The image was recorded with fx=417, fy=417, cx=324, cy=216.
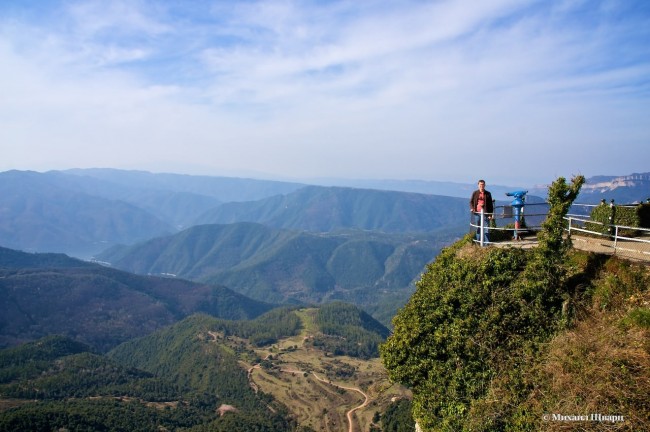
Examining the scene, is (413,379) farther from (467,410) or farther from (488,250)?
(488,250)

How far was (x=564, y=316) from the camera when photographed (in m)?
12.6

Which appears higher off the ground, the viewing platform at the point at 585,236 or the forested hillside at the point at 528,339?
the viewing platform at the point at 585,236

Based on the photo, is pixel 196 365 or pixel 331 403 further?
pixel 196 365

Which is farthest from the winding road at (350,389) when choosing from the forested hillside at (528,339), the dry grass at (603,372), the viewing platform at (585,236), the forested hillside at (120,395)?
the dry grass at (603,372)

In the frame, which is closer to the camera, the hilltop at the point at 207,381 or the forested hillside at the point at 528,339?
the forested hillside at the point at 528,339

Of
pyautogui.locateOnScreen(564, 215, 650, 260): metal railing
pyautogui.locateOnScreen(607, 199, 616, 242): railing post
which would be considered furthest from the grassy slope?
pyautogui.locateOnScreen(607, 199, 616, 242): railing post

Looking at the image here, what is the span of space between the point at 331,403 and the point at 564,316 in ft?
388

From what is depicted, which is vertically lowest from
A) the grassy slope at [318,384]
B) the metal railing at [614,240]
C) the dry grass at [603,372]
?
the grassy slope at [318,384]

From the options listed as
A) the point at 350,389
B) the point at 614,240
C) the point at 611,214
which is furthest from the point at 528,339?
the point at 350,389

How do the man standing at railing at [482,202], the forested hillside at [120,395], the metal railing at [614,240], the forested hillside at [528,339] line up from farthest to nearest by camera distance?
1. the forested hillside at [120,395]
2. the man standing at railing at [482,202]
3. the metal railing at [614,240]
4. the forested hillside at [528,339]

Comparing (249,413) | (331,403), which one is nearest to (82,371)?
(249,413)

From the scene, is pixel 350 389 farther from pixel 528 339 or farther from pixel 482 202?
pixel 528 339

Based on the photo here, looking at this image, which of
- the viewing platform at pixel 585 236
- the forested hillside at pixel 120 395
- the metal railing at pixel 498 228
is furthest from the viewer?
the forested hillside at pixel 120 395

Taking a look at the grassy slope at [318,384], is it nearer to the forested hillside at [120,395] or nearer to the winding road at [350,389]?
the winding road at [350,389]
